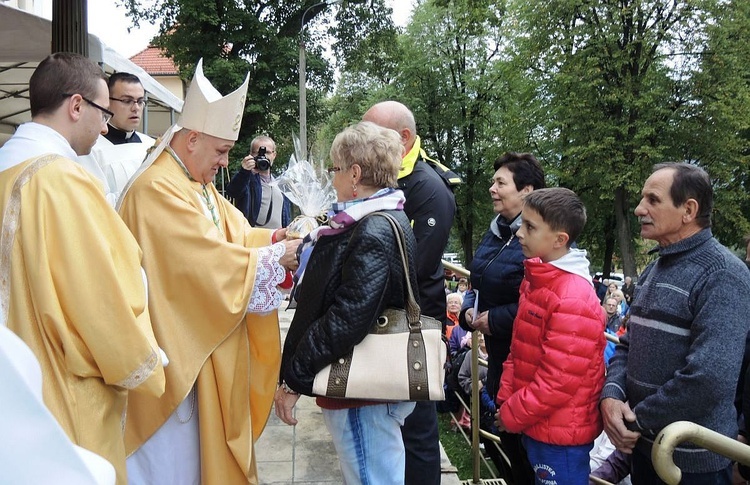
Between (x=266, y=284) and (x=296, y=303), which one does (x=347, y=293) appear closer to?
(x=296, y=303)

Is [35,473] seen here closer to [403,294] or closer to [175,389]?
[403,294]

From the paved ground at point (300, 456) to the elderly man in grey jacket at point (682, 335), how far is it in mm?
1493

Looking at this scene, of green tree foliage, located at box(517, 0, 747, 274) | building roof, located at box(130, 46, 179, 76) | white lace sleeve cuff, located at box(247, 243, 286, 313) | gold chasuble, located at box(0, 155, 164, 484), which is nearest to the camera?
gold chasuble, located at box(0, 155, 164, 484)

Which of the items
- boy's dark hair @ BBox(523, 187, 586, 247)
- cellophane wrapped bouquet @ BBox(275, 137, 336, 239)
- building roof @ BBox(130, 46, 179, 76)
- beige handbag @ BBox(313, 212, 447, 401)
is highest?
building roof @ BBox(130, 46, 179, 76)

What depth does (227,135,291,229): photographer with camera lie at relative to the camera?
5.66m

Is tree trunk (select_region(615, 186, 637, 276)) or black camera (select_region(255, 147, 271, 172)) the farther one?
tree trunk (select_region(615, 186, 637, 276))

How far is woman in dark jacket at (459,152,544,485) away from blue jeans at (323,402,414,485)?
3.42ft

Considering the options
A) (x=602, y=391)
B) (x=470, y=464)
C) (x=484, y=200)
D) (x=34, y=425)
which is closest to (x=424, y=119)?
(x=484, y=200)

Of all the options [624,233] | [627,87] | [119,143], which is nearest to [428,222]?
[119,143]

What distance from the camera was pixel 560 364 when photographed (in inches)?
96.2

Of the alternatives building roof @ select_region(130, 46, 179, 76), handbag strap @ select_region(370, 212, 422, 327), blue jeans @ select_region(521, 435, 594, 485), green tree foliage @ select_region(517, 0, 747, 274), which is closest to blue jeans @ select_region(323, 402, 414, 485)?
handbag strap @ select_region(370, 212, 422, 327)

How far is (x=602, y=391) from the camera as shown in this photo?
8.11 ft

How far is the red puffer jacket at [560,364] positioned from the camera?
2.45m

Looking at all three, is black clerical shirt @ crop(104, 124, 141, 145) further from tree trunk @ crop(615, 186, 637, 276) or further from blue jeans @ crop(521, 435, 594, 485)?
tree trunk @ crop(615, 186, 637, 276)
